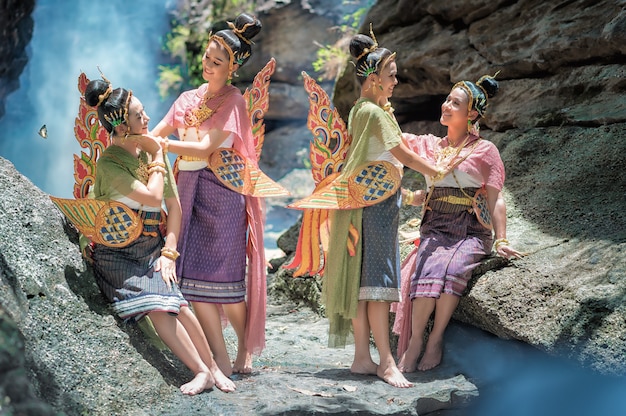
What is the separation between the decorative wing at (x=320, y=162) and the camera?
4277 millimetres

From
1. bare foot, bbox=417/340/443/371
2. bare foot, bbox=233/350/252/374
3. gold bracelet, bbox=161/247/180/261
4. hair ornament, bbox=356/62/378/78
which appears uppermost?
hair ornament, bbox=356/62/378/78

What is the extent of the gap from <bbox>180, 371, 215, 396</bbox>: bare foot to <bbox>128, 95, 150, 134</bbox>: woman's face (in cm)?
116

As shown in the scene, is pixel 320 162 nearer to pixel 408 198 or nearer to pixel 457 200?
pixel 408 198

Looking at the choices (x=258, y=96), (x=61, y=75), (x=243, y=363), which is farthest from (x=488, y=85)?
(x=61, y=75)

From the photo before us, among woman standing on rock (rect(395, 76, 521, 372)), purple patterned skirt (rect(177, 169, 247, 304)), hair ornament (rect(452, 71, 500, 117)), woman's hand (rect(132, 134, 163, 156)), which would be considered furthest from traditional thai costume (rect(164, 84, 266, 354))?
hair ornament (rect(452, 71, 500, 117))

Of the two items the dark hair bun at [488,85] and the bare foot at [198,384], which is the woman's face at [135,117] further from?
the dark hair bun at [488,85]

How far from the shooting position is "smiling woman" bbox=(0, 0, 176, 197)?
12695mm

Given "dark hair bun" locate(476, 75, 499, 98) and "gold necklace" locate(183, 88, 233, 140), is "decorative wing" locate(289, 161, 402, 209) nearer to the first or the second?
"gold necklace" locate(183, 88, 233, 140)

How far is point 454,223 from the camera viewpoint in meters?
4.34

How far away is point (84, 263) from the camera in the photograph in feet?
11.8

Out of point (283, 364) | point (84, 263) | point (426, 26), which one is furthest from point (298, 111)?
point (84, 263)

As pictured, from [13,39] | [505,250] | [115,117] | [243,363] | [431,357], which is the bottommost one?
[243,363]

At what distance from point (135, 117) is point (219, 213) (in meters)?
0.78

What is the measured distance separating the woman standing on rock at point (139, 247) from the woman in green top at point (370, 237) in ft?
2.58
